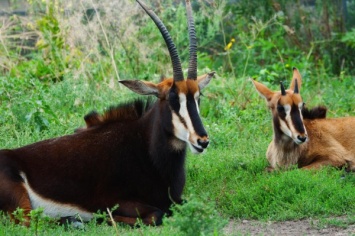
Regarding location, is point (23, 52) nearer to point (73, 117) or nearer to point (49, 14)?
point (49, 14)

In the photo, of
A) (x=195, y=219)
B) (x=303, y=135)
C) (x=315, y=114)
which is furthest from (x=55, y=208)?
(x=315, y=114)

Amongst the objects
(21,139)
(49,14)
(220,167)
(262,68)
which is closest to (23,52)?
(49,14)

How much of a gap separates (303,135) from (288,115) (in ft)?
1.17

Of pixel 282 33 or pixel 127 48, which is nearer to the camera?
pixel 127 48

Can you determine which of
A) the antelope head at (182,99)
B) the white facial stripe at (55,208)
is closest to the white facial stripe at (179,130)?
the antelope head at (182,99)

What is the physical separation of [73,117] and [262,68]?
4642 mm

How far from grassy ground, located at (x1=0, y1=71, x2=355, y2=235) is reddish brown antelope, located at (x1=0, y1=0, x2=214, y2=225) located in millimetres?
304

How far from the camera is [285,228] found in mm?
7613

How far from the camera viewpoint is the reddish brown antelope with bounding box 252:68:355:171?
985 cm

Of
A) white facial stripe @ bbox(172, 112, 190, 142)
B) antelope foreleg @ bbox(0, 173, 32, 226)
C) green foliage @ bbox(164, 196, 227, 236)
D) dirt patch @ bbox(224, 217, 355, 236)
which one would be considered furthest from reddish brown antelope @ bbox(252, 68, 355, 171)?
green foliage @ bbox(164, 196, 227, 236)

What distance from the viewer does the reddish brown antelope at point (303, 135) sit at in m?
9.85

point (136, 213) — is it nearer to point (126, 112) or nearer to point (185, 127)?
point (185, 127)

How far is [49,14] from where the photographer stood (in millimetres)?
13508

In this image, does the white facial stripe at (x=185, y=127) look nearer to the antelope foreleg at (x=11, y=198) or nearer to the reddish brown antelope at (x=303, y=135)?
the antelope foreleg at (x=11, y=198)
